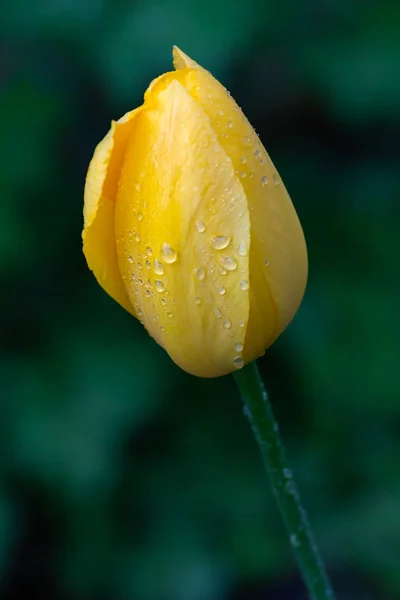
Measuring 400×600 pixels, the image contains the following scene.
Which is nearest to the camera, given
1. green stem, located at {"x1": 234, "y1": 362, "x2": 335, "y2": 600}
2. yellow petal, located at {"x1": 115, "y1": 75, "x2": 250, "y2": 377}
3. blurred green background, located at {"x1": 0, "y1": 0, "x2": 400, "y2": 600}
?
yellow petal, located at {"x1": 115, "y1": 75, "x2": 250, "y2": 377}

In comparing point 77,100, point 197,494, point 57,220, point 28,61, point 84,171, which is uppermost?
point 28,61

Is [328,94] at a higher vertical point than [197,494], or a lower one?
higher

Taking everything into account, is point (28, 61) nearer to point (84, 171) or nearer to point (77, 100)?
point (77, 100)

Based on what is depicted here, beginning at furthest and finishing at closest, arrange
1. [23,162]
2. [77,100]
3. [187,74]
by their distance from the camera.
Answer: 1. [77,100]
2. [23,162]
3. [187,74]

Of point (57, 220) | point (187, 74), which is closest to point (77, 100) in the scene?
point (57, 220)

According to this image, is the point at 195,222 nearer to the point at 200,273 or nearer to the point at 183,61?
the point at 200,273

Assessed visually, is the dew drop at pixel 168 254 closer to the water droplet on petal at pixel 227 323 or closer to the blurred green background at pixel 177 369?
the water droplet on petal at pixel 227 323

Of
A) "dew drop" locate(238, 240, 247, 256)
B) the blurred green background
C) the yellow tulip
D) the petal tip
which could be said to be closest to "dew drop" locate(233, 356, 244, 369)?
the yellow tulip

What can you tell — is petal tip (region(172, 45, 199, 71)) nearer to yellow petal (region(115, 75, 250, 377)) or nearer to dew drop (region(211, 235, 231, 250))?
yellow petal (region(115, 75, 250, 377))

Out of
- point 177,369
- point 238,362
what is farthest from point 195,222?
point 177,369
